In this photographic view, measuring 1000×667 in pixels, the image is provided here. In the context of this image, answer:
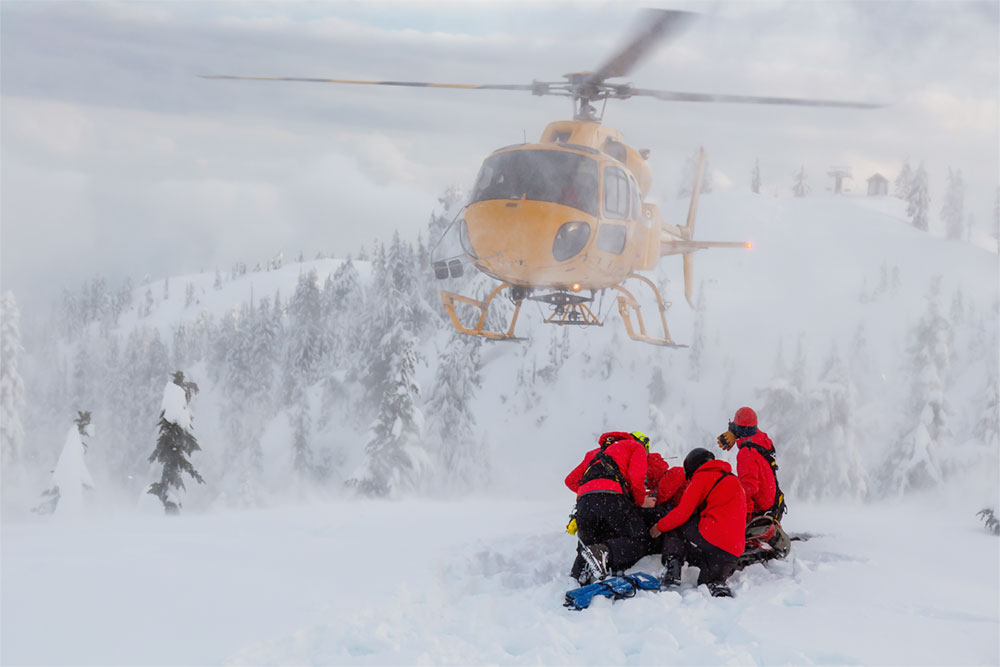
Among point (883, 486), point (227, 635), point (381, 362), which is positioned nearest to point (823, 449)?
point (883, 486)

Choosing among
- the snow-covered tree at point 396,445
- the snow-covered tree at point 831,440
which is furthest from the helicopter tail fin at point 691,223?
the snow-covered tree at point 831,440

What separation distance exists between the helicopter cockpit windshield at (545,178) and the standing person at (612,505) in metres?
5.00

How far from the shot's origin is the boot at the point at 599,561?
709 cm

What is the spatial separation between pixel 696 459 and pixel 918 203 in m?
103

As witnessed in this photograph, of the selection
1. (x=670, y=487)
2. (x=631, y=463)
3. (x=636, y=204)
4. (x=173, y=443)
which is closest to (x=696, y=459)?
(x=670, y=487)

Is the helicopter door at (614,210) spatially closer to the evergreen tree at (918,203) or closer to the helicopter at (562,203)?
the helicopter at (562,203)

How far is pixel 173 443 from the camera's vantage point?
72.2 feet

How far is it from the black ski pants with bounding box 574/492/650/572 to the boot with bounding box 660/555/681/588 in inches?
12.1

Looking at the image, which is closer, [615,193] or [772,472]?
[772,472]

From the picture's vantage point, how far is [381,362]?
132 feet

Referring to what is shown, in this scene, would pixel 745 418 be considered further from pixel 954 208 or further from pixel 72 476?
pixel 954 208

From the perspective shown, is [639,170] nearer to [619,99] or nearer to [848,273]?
[619,99]

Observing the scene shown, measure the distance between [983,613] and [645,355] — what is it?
2569 inches

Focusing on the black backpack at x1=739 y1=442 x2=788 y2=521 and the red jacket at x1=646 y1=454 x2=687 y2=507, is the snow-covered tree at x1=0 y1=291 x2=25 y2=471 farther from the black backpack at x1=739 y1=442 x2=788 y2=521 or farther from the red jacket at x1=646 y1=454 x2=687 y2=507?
the black backpack at x1=739 y1=442 x2=788 y2=521
